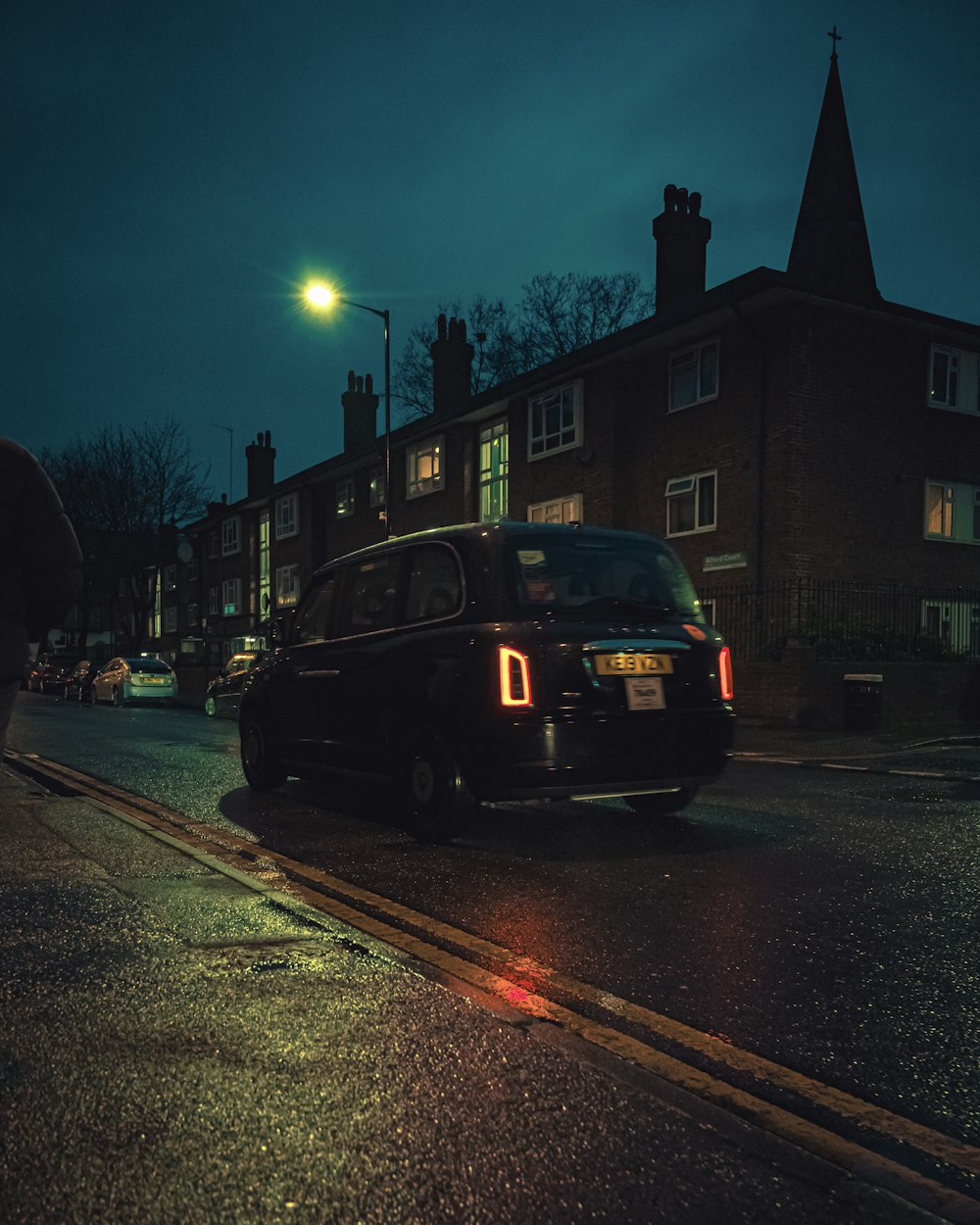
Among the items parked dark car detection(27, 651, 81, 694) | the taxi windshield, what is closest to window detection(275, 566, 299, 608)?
parked dark car detection(27, 651, 81, 694)

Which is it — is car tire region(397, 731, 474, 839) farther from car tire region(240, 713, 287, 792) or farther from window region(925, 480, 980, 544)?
window region(925, 480, 980, 544)

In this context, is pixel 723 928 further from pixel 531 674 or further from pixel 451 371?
pixel 451 371

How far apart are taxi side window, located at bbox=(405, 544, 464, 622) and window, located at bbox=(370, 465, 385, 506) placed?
32.6 metres

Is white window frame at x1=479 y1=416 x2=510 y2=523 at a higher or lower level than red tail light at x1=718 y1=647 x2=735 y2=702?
higher

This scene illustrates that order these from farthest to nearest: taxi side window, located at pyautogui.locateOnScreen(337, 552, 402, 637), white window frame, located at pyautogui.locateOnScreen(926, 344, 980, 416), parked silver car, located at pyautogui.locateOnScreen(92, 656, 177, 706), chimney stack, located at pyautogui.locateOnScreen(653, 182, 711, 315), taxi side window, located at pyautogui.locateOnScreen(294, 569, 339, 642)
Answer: parked silver car, located at pyautogui.locateOnScreen(92, 656, 177, 706) < chimney stack, located at pyautogui.locateOnScreen(653, 182, 711, 315) < white window frame, located at pyautogui.locateOnScreen(926, 344, 980, 416) < taxi side window, located at pyautogui.locateOnScreen(294, 569, 339, 642) < taxi side window, located at pyautogui.locateOnScreen(337, 552, 402, 637)

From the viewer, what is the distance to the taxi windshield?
22.7 feet

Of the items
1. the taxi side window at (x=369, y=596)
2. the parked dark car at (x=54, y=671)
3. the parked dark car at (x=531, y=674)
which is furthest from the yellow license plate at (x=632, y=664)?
the parked dark car at (x=54, y=671)

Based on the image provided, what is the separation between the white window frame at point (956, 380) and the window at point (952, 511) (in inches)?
70.5

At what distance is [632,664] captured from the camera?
6891 millimetres

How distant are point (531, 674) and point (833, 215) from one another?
104 feet

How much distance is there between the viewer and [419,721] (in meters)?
7.20

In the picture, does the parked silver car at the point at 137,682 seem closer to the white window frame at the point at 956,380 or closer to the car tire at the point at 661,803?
the white window frame at the point at 956,380

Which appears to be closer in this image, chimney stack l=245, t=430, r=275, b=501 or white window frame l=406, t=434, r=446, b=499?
white window frame l=406, t=434, r=446, b=499

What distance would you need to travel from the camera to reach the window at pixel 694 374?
958 inches
